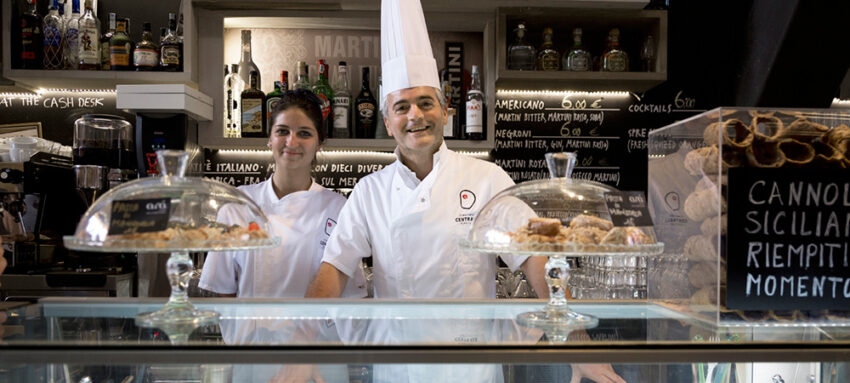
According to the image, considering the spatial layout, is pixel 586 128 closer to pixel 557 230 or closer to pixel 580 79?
pixel 580 79

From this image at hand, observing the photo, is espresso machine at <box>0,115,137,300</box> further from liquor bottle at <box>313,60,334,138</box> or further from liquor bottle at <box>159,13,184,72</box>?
liquor bottle at <box>313,60,334,138</box>

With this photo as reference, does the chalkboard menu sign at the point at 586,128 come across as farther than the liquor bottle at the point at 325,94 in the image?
Yes

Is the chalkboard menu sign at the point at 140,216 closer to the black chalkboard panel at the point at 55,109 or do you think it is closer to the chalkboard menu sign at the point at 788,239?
the chalkboard menu sign at the point at 788,239

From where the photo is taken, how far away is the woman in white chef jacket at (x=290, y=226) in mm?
2018

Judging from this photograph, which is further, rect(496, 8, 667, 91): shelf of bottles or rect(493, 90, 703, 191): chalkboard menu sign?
rect(493, 90, 703, 191): chalkboard menu sign

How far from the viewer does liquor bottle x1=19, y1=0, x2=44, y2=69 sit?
2818 mm

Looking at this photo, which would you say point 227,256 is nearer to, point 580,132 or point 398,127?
point 398,127

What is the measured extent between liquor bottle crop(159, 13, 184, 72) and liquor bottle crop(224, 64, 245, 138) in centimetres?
24

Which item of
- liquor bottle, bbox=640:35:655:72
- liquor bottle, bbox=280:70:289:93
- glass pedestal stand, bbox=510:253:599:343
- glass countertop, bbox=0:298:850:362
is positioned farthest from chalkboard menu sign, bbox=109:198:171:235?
liquor bottle, bbox=640:35:655:72

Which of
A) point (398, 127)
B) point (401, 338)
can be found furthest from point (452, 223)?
point (401, 338)

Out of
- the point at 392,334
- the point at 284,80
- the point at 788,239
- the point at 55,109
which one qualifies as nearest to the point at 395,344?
the point at 392,334

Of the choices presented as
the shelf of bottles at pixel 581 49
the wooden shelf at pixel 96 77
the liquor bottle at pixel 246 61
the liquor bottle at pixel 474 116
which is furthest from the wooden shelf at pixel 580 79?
the wooden shelf at pixel 96 77

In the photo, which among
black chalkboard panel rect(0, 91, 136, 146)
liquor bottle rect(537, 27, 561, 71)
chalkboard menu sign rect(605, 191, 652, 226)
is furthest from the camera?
black chalkboard panel rect(0, 91, 136, 146)

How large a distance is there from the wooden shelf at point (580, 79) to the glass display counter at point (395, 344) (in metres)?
1.81
